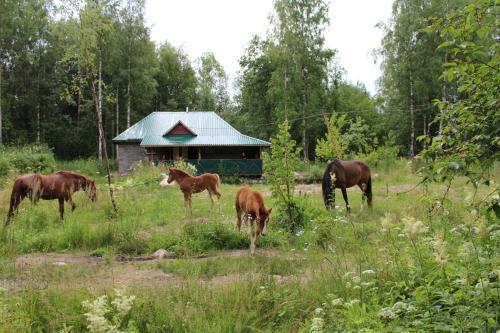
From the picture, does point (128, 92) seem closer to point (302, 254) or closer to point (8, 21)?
point (8, 21)

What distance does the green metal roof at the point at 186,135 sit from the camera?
28281 millimetres

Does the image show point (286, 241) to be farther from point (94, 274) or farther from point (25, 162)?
point (25, 162)

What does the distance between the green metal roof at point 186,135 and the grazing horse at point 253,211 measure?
1860cm

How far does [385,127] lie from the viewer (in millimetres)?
37750

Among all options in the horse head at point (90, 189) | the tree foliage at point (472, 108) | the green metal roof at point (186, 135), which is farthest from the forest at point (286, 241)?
the green metal roof at point (186, 135)

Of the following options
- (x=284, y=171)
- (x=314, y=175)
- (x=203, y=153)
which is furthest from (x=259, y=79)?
(x=284, y=171)

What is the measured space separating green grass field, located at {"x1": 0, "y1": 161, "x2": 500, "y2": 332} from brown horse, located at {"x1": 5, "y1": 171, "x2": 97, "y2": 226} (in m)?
1.09

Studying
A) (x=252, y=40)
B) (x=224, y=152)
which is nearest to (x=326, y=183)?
(x=224, y=152)

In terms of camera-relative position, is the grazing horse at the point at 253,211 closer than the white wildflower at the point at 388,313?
No

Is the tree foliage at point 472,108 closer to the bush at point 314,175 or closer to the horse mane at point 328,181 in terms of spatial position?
the horse mane at point 328,181

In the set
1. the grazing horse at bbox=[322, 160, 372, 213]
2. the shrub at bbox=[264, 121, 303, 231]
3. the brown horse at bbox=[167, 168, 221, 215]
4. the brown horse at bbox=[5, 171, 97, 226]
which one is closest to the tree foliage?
the shrub at bbox=[264, 121, 303, 231]

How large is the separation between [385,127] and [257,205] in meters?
32.5

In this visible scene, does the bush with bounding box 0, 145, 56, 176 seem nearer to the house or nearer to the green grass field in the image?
the house

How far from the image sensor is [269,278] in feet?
16.5
